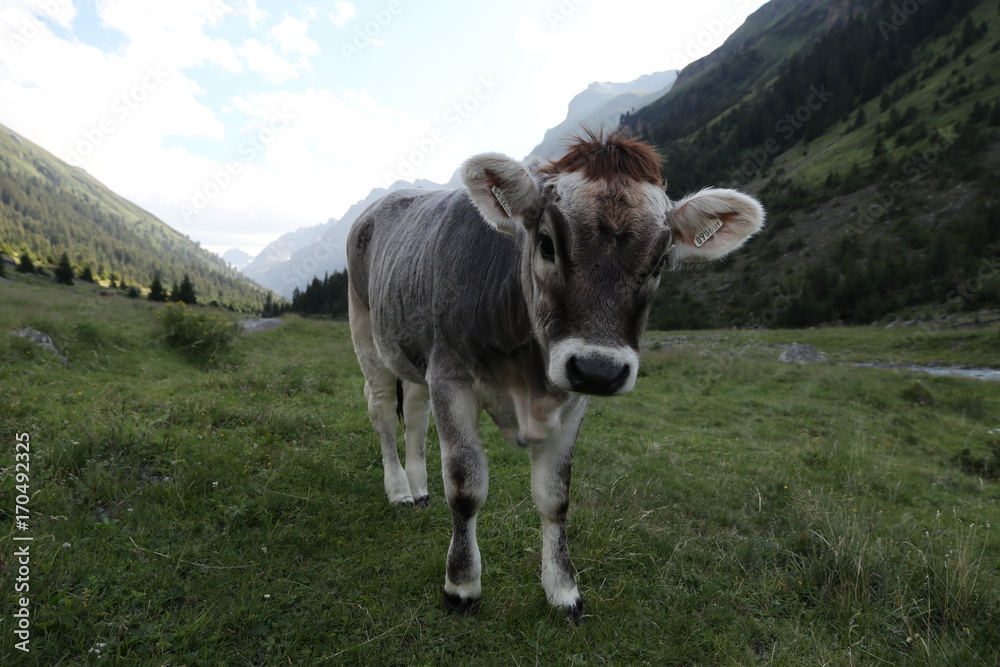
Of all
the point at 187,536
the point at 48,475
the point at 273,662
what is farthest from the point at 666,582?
the point at 48,475

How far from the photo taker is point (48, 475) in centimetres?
379

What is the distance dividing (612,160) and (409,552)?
334 cm

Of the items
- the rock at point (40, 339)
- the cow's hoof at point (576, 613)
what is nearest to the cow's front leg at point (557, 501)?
the cow's hoof at point (576, 613)

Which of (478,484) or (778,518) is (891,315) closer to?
(778,518)

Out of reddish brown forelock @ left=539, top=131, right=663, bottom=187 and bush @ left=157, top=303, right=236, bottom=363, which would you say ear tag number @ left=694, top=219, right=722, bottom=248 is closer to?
reddish brown forelock @ left=539, top=131, right=663, bottom=187

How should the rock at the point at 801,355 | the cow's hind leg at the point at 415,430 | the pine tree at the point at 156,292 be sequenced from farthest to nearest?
the pine tree at the point at 156,292
the rock at the point at 801,355
the cow's hind leg at the point at 415,430

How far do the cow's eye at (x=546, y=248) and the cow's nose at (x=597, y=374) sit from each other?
66 centimetres

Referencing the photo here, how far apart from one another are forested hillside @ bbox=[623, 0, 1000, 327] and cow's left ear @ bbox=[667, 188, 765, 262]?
853 centimetres

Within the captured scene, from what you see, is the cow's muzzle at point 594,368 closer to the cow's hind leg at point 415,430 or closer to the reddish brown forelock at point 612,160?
the reddish brown forelock at point 612,160

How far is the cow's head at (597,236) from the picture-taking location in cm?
238

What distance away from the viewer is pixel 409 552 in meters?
3.92

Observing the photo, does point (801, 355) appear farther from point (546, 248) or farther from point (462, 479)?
point (546, 248)

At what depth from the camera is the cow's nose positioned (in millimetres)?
2279

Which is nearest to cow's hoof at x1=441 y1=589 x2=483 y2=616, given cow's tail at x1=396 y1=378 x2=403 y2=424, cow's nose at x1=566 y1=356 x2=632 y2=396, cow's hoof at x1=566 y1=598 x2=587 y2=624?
cow's hoof at x1=566 y1=598 x2=587 y2=624
